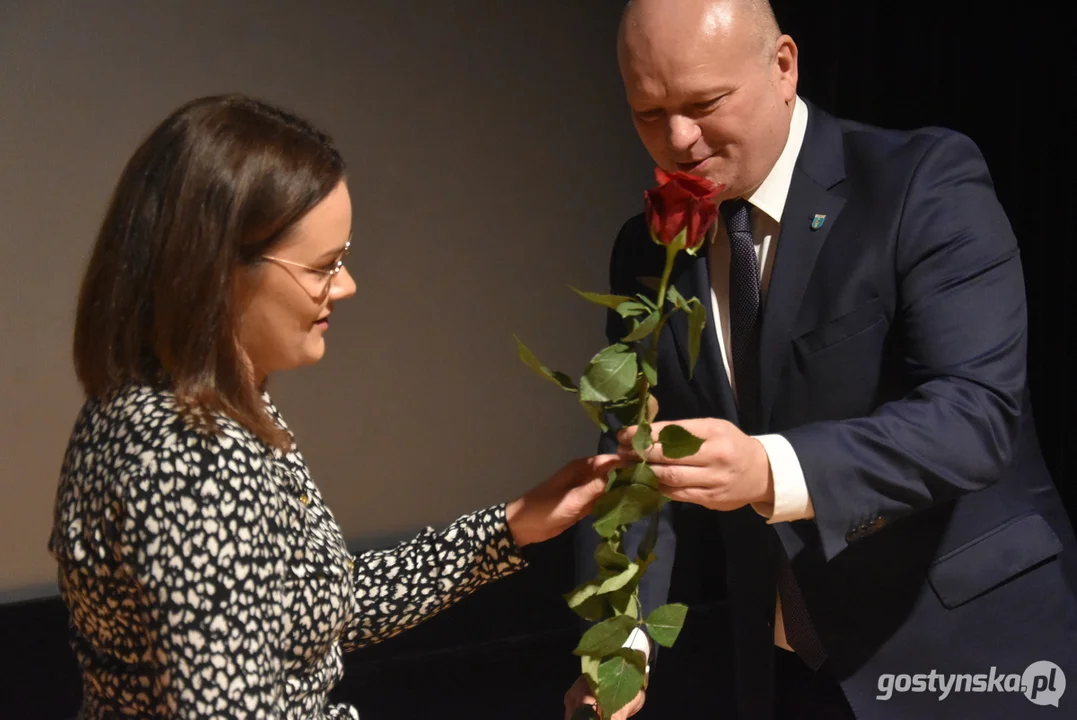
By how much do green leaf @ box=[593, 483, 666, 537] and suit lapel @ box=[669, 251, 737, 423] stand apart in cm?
45

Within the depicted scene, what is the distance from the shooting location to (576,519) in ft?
5.56

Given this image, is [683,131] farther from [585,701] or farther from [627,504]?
[585,701]

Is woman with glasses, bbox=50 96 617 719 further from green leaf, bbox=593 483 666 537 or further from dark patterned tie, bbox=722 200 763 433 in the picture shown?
dark patterned tie, bbox=722 200 763 433

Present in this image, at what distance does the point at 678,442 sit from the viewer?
1.35 meters

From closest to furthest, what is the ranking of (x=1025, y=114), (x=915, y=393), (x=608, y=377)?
1. (x=608, y=377)
2. (x=915, y=393)
3. (x=1025, y=114)

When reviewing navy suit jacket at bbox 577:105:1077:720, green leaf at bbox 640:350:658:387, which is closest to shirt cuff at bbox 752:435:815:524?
navy suit jacket at bbox 577:105:1077:720

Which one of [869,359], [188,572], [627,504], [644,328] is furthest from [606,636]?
[869,359]

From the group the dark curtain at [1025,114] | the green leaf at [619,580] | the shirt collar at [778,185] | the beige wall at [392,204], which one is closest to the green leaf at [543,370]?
the green leaf at [619,580]

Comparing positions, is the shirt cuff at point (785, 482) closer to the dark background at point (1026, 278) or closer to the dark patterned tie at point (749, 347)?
the dark patterned tie at point (749, 347)

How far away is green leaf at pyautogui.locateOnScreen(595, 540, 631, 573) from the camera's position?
4.58ft

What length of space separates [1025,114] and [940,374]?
2147mm

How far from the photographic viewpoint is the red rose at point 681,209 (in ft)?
4.17

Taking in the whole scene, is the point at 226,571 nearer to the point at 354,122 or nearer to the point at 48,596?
the point at 48,596

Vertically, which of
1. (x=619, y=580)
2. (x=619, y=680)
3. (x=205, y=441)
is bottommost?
(x=619, y=680)
